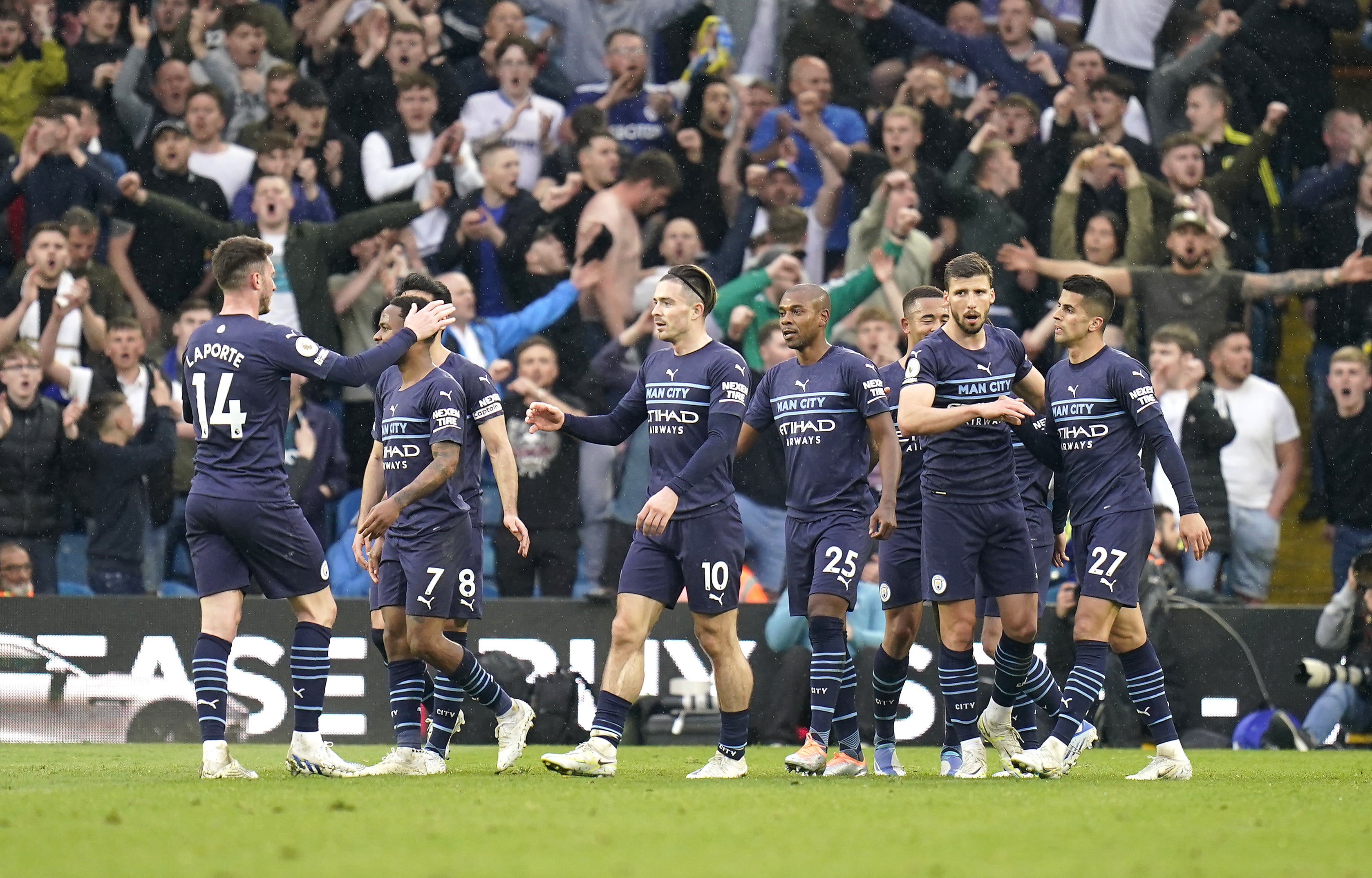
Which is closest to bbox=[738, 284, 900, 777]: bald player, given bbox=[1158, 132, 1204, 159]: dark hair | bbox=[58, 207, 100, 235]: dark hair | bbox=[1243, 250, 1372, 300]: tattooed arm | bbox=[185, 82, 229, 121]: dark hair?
bbox=[1243, 250, 1372, 300]: tattooed arm

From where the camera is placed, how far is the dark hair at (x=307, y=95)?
15891 millimetres

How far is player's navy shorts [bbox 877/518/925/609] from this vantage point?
381 inches

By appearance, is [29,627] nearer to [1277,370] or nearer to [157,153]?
[157,153]

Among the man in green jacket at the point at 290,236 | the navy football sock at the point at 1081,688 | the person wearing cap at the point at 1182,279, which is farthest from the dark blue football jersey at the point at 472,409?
the person wearing cap at the point at 1182,279

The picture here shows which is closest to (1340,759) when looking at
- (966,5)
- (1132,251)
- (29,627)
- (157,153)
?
(1132,251)

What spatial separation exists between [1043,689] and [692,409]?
297 cm

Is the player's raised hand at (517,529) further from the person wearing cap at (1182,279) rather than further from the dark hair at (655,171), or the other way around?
the person wearing cap at (1182,279)

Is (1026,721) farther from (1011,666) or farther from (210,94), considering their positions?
(210,94)

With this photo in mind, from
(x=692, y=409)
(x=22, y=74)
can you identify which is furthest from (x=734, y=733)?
(x=22, y=74)

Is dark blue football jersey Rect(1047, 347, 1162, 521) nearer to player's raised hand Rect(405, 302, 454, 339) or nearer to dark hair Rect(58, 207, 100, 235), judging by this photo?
player's raised hand Rect(405, 302, 454, 339)

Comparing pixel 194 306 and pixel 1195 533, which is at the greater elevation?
pixel 194 306

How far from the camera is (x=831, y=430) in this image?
927 cm

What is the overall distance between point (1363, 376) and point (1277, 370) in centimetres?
83

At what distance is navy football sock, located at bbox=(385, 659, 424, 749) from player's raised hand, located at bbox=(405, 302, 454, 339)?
1.85 meters
